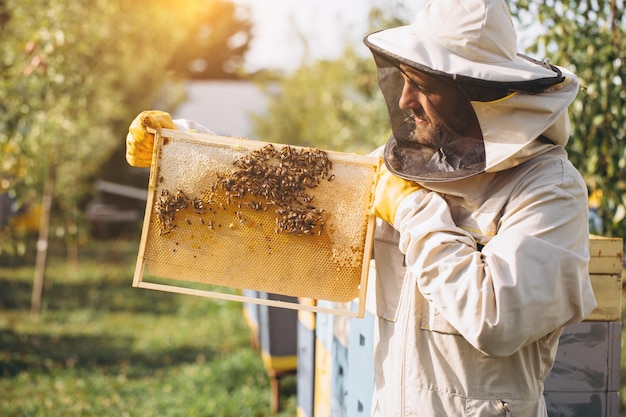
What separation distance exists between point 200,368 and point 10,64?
3040 mm

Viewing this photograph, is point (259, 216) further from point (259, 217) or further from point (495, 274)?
point (495, 274)

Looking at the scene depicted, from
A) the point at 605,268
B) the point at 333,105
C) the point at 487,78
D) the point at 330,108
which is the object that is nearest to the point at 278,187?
the point at 487,78

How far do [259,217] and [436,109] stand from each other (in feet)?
2.37

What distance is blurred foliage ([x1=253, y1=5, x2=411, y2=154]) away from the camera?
7551 mm

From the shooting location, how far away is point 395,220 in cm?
190

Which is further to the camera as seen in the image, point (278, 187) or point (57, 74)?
point (57, 74)

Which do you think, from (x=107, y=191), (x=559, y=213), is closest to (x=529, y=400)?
(x=559, y=213)

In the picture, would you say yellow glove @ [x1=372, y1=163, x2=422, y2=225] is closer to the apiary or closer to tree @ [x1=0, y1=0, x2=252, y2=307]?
the apiary

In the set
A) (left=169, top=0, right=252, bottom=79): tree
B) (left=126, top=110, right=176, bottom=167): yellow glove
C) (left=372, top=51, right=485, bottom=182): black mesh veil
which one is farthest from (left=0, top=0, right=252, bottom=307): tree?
(left=169, top=0, right=252, bottom=79): tree

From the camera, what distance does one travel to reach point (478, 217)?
6.04 feet

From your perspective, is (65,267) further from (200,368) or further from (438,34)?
(438,34)

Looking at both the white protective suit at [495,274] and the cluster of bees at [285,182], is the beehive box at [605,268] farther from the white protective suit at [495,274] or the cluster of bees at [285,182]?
the cluster of bees at [285,182]

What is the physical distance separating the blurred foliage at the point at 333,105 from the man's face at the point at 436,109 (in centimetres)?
210

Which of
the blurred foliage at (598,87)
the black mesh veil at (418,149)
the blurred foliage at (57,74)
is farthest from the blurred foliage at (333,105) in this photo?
the blurred foliage at (57,74)
